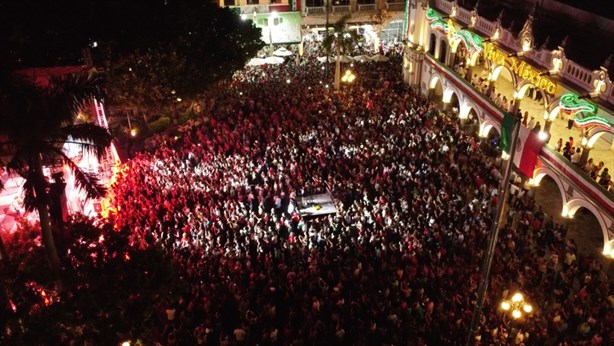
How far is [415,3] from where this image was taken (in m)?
32.5

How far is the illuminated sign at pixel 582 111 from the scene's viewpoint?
17.3 meters

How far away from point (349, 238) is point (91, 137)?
9.16m

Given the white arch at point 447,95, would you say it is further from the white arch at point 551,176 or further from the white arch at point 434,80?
the white arch at point 551,176

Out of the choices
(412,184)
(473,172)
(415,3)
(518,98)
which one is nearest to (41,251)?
(412,184)

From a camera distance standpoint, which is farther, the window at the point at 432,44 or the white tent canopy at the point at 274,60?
the white tent canopy at the point at 274,60

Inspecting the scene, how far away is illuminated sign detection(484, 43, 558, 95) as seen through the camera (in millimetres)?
19962

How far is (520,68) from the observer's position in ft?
71.6

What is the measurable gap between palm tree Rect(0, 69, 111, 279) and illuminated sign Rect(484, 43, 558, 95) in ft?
55.2

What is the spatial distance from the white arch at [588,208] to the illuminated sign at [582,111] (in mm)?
2723

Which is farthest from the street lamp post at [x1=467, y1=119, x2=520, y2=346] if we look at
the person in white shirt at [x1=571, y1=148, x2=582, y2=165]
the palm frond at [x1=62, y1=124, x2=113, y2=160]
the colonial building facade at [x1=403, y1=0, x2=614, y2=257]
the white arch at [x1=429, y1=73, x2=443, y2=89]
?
the white arch at [x1=429, y1=73, x2=443, y2=89]

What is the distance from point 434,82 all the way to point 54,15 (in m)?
21.8

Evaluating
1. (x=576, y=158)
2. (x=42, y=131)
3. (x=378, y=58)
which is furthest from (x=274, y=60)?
(x=42, y=131)

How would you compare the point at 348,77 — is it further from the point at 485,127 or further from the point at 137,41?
the point at 137,41

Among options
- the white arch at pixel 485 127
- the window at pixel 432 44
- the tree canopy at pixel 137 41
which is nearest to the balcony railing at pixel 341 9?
the window at pixel 432 44
